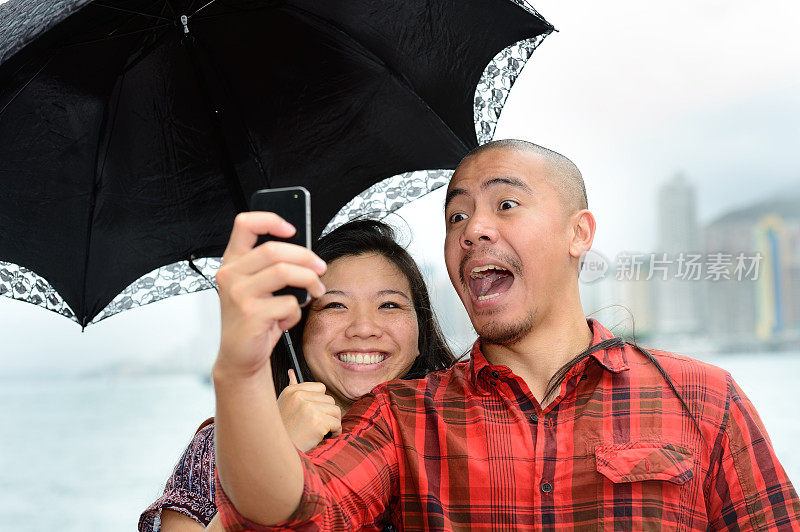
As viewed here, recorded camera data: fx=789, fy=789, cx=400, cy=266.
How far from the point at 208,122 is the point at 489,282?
0.83 meters

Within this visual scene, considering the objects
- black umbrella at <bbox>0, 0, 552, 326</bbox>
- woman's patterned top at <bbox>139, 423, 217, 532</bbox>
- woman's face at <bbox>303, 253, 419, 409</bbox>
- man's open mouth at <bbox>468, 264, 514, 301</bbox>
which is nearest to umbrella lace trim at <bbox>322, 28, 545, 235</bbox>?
black umbrella at <bbox>0, 0, 552, 326</bbox>

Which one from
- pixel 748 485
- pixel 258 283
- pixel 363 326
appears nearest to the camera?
pixel 258 283

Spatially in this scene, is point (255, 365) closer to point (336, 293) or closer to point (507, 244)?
point (507, 244)

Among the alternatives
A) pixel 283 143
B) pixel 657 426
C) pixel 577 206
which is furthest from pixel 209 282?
pixel 657 426

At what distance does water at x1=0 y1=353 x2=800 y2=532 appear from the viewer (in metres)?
11.9

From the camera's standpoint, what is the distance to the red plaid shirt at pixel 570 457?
1430 mm

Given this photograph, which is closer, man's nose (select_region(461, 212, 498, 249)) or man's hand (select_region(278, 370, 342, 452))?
man's hand (select_region(278, 370, 342, 452))

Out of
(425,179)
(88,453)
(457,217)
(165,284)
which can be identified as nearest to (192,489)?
(165,284)

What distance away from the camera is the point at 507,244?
1.62 metres

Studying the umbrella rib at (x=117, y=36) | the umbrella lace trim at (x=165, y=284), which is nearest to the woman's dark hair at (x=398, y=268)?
the umbrella lace trim at (x=165, y=284)

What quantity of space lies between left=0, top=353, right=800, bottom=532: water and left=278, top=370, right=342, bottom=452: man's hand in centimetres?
487

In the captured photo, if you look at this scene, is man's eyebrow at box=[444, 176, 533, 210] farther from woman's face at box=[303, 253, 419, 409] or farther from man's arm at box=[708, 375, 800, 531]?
man's arm at box=[708, 375, 800, 531]

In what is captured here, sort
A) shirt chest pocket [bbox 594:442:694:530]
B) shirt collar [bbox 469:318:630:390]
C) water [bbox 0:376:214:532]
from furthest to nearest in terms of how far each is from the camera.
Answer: water [bbox 0:376:214:532], shirt collar [bbox 469:318:630:390], shirt chest pocket [bbox 594:442:694:530]

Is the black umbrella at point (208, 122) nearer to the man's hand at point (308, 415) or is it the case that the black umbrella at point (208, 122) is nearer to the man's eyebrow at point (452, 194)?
the man's eyebrow at point (452, 194)
